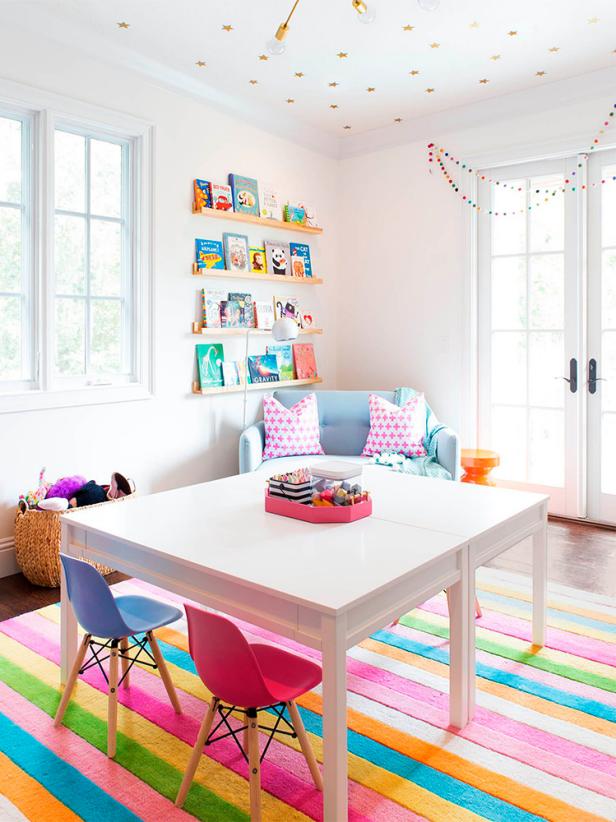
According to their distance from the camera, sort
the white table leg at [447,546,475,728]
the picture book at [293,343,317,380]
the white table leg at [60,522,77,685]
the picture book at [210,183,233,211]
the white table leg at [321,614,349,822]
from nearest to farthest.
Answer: the white table leg at [321,614,349,822]
the white table leg at [447,546,475,728]
the white table leg at [60,522,77,685]
the picture book at [210,183,233,211]
the picture book at [293,343,317,380]

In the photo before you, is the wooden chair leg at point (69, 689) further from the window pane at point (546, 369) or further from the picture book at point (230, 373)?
the window pane at point (546, 369)

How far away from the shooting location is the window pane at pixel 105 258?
3.75m

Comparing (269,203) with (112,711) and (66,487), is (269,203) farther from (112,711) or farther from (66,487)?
(112,711)

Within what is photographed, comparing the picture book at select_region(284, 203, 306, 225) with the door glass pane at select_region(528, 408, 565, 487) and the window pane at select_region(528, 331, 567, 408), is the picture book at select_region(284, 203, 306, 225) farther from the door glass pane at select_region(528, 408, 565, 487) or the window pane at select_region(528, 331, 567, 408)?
the door glass pane at select_region(528, 408, 565, 487)

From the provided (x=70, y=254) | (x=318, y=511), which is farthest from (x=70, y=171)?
(x=318, y=511)

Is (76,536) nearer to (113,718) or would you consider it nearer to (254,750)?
(113,718)

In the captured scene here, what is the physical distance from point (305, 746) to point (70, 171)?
10.5 ft

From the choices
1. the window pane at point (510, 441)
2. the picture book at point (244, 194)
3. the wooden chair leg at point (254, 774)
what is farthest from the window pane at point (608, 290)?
the wooden chair leg at point (254, 774)

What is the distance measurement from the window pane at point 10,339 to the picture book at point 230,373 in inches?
53.1

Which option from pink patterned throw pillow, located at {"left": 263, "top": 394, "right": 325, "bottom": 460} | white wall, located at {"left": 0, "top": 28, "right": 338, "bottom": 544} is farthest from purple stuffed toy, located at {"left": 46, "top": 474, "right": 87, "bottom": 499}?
pink patterned throw pillow, located at {"left": 263, "top": 394, "right": 325, "bottom": 460}

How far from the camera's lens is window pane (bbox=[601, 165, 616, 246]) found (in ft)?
13.5

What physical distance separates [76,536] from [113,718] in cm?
59

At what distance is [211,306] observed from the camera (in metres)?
4.28

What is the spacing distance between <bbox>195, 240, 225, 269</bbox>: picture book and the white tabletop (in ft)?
7.13
